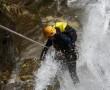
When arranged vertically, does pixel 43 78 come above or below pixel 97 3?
below

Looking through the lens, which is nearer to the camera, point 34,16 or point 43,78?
point 43,78

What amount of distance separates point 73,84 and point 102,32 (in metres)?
3.32

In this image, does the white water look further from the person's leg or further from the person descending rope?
the person descending rope

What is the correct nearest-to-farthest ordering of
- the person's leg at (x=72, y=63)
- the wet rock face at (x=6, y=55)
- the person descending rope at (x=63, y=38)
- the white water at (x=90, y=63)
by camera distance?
the person descending rope at (x=63, y=38) → the person's leg at (x=72, y=63) → the white water at (x=90, y=63) → the wet rock face at (x=6, y=55)

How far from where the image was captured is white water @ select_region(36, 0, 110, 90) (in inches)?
334

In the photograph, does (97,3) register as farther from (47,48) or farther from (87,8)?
(47,48)

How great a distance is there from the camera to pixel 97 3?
43.1 ft

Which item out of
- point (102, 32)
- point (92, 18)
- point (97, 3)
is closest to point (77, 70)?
point (102, 32)

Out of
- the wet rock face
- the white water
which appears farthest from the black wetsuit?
the wet rock face

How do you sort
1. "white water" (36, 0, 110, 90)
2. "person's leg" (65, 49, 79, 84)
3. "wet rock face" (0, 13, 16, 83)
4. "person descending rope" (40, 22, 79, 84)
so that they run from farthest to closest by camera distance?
"wet rock face" (0, 13, 16, 83)
"white water" (36, 0, 110, 90)
"person's leg" (65, 49, 79, 84)
"person descending rope" (40, 22, 79, 84)

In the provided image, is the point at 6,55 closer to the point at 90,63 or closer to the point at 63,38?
the point at 63,38

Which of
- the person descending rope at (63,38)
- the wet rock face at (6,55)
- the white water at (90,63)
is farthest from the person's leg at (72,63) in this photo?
the wet rock face at (6,55)

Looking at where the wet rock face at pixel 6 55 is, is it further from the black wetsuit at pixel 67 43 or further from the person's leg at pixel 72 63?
the person's leg at pixel 72 63

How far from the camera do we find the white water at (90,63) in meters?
8.49
